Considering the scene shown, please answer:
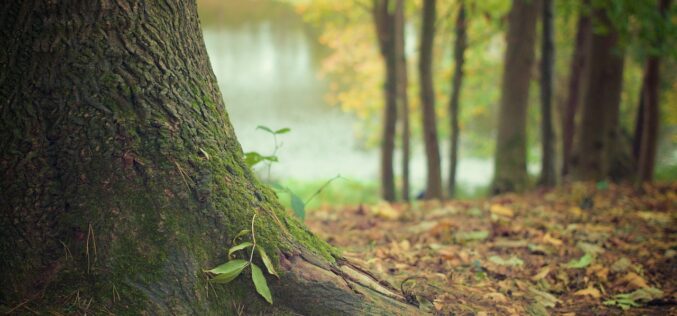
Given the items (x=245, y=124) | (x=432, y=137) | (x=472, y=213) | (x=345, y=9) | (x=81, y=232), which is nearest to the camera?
(x=81, y=232)

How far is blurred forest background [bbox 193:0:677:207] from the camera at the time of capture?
7.89m

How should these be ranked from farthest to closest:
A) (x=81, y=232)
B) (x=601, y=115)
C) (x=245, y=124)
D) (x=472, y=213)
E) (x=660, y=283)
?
(x=245, y=124) → (x=601, y=115) → (x=472, y=213) → (x=660, y=283) → (x=81, y=232)

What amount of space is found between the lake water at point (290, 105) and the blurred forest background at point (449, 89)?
0.07 meters

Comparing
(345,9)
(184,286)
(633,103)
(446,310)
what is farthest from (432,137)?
(633,103)

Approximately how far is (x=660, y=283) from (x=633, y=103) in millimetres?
18162

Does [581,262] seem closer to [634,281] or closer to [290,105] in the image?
[634,281]

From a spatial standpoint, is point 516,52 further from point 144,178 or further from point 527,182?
point 144,178

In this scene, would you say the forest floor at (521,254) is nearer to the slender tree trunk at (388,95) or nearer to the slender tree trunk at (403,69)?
the slender tree trunk at (388,95)

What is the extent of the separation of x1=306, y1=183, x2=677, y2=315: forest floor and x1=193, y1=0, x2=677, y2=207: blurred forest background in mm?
683

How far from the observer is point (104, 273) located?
1.94 meters

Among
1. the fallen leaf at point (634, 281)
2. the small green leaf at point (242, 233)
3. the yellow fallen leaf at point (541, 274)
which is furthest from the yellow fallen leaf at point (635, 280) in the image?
the small green leaf at point (242, 233)

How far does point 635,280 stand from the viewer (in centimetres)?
307

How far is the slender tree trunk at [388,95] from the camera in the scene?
9.12 meters

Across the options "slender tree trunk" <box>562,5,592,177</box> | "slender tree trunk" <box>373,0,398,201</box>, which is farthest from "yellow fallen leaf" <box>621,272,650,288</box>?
"slender tree trunk" <box>562,5,592,177</box>
